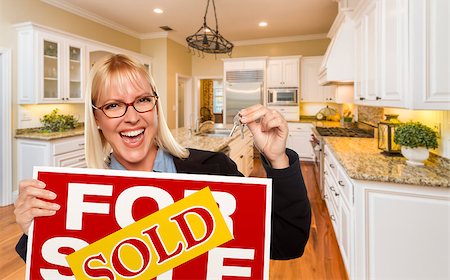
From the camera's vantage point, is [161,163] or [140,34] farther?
[140,34]

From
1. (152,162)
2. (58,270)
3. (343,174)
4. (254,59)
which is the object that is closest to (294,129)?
(254,59)

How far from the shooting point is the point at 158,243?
672 millimetres

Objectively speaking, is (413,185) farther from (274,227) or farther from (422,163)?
(274,227)

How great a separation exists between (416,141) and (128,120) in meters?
1.85

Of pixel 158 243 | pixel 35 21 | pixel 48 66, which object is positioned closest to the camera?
pixel 158 243

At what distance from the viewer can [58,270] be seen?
2.24 ft

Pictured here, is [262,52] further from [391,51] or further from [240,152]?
[391,51]

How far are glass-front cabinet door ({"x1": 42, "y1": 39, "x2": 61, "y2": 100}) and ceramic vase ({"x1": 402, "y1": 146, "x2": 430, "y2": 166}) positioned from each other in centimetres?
432

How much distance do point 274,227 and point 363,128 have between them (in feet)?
12.6

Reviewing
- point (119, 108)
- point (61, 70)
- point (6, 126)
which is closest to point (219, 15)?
A: point (61, 70)

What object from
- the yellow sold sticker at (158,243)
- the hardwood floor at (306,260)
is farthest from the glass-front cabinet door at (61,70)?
the yellow sold sticker at (158,243)

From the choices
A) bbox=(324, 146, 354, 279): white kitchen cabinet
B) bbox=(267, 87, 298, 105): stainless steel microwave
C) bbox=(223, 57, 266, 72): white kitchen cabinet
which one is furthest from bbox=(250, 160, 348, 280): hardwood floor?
bbox=(223, 57, 266, 72): white kitchen cabinet

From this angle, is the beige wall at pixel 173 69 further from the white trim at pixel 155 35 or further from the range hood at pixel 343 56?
the range hood at pixel 343 56

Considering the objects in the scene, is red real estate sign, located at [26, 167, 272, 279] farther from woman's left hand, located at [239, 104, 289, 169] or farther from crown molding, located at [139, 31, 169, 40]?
crown molding, located at [139, 31, 169, 40]
